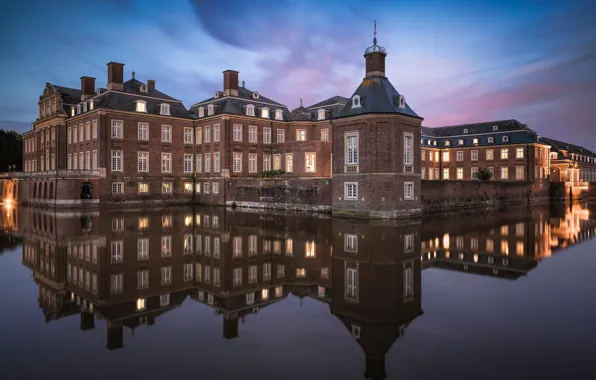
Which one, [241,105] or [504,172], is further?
[504,172]

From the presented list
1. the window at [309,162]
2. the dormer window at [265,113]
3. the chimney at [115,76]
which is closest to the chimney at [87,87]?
the chimney at [115,76]

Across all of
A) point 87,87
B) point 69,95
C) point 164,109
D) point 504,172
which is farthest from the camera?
point 504,172

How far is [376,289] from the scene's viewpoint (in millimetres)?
10039

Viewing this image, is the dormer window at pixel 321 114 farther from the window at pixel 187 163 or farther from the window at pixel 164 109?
the window at pixel 164 109

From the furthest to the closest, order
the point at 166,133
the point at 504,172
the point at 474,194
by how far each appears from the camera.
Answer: the point at 504,172 → the point at 166,133 → the point at 474,194

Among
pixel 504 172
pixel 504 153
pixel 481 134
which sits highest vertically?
pixel 481 134

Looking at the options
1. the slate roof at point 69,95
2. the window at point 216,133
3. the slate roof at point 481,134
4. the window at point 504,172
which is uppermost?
the slate roof at point 69,95

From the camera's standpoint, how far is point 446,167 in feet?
216

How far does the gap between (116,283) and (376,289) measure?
6.57 meters

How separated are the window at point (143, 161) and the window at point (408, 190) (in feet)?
85.3

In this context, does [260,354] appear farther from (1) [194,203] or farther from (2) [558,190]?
(2) [558,190]

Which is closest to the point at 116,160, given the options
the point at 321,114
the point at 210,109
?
the point at 210,109

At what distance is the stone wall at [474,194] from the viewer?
3394cm

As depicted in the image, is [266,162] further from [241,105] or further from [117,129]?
[117,129]
